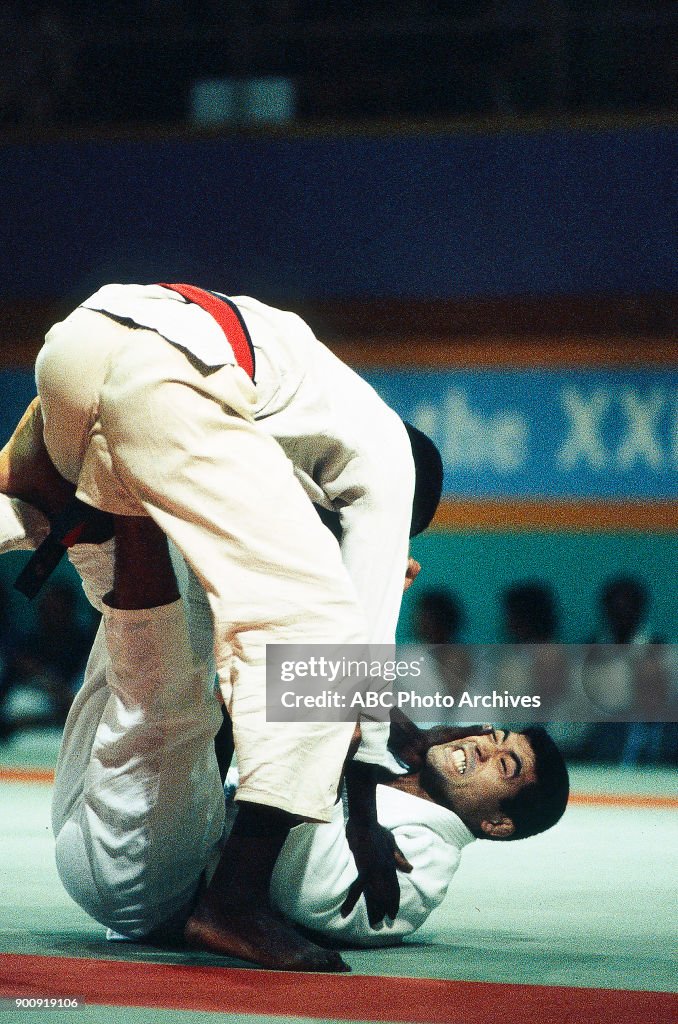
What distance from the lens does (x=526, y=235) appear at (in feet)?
16.2

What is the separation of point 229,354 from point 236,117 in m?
3.60

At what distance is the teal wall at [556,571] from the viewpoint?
196 inches

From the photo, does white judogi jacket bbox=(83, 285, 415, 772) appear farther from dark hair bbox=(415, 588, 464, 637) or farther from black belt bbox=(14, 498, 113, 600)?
dark hair bbox=(415, 588, 464, 637)

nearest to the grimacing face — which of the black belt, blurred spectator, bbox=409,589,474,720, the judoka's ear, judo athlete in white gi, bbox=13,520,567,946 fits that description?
the judoka's ear

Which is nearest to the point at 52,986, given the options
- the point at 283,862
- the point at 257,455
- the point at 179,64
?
the point at 283,862

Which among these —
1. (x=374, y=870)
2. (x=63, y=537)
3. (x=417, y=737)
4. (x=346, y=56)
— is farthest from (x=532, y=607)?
(x=63, y=537)

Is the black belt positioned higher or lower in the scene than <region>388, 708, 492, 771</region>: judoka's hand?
higher

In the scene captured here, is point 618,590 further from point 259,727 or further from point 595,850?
point 259,727

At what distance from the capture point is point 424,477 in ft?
7.39

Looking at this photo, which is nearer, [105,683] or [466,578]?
[105,683]

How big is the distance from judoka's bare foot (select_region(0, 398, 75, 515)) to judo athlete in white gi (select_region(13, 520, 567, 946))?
89mm

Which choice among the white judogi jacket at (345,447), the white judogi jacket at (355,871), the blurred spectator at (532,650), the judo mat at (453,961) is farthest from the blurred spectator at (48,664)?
the white judogi jacket at (345,447)

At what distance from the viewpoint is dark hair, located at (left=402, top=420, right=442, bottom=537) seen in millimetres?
2244

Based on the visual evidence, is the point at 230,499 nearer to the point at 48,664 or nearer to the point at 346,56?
the point at 48,664
